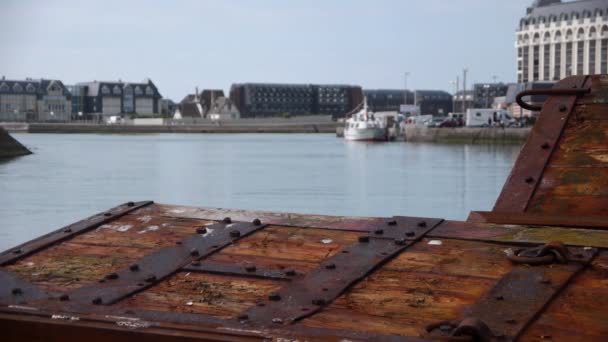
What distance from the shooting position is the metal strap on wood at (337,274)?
3176mm

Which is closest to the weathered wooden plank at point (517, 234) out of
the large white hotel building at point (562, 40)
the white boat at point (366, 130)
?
the white boat at point (366, 130)

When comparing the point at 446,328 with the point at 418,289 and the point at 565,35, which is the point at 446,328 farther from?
the point at 565,35

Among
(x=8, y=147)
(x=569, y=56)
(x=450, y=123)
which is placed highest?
(x=569, y=56)

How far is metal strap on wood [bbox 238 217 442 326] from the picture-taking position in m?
3.18

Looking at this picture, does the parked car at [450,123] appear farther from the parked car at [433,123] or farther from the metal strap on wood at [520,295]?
the metal strap on wood at [520,295]

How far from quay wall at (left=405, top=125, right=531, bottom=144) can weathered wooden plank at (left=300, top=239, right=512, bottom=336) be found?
7545cm

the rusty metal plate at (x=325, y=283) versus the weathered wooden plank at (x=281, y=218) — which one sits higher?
the weathered wooden plank at (x=281, y=218)

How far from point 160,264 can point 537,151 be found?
8.70 ft

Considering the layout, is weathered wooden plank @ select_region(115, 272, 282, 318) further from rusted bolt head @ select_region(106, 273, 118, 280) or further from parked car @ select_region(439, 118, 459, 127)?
parked car @ select_region(439, 118, 459, 127)

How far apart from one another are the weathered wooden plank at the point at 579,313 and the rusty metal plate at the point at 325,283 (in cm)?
80

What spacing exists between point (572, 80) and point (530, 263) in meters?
3.03

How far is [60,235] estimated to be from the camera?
4.29 m

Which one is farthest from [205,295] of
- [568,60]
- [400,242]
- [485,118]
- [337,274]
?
[568,60]

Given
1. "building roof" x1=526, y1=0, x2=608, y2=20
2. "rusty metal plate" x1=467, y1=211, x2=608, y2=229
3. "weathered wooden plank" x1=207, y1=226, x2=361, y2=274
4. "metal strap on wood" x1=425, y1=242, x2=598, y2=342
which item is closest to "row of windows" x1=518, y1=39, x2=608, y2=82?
"building roof" x1=526, y1=0, x2=608, y2=20
